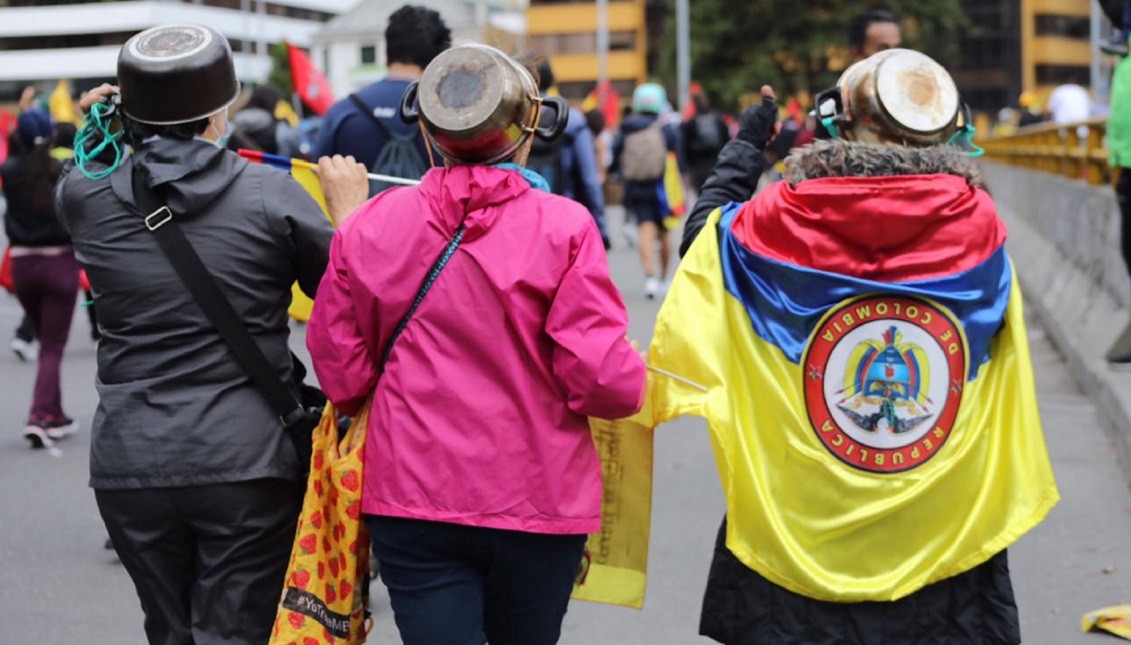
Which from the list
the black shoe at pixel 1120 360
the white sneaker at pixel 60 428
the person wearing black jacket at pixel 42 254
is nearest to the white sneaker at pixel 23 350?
the person wearing black jacket at pixel 42 254

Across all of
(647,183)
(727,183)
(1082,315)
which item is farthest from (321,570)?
(647,183)

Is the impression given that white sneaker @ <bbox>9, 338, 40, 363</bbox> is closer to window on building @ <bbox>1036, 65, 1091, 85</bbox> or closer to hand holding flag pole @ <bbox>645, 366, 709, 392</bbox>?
hand holding flag pole @ <bbox>645, 366, 709, 392</bbox>

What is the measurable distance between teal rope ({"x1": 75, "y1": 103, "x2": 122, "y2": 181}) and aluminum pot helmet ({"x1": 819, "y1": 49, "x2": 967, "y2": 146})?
1.64m

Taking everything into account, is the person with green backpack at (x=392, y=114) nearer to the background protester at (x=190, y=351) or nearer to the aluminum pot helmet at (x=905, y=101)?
the background protester at (x=190, y=351)

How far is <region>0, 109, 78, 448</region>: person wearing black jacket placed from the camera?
901 cm

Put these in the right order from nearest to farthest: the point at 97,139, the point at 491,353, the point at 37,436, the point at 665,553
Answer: the point at 491,353, the point at 97,139, the point at 665,553, the point at 37,436

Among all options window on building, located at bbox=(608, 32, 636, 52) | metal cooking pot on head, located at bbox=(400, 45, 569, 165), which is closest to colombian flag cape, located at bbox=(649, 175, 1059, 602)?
metal cooking pot on head, located at bbox=(400, 45, 569, 165)

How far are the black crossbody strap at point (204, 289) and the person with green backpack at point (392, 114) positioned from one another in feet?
7.68

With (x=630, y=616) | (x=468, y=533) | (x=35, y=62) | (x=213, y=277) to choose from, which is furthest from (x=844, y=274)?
(x=35, y=62)

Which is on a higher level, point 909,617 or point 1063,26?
point 1063,26

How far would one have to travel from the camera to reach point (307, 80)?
48.6 feet

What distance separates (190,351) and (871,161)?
4.95 feet

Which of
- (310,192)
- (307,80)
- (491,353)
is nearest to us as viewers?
(491,353)

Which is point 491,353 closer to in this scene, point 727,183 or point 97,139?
point 727,183
